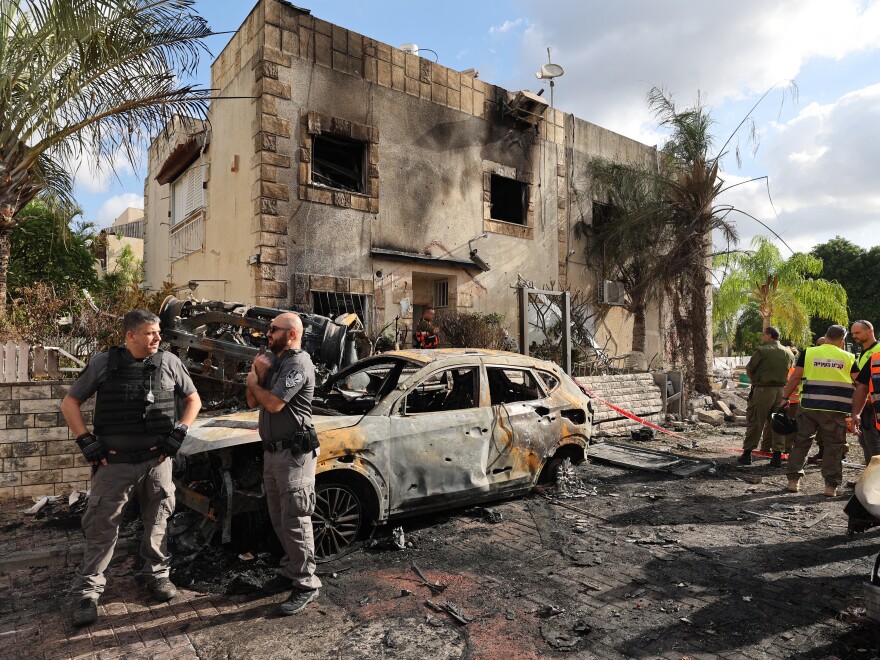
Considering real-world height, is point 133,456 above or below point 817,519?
above

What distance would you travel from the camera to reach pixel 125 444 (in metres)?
3.50

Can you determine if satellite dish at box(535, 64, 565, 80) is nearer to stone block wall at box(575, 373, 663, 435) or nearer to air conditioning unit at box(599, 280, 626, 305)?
air conditioning unit at box(599, 280, 626, 305)

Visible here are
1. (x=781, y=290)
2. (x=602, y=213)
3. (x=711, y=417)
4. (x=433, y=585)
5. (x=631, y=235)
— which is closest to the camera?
(x=433, y=585)

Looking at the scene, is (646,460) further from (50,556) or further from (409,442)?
(50,556)

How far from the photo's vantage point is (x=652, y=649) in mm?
3123

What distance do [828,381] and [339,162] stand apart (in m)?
9.02

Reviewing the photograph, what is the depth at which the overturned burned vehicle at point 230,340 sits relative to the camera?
246 inches

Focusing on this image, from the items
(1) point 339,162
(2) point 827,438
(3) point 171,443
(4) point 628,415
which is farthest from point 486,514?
(1) point 339,162

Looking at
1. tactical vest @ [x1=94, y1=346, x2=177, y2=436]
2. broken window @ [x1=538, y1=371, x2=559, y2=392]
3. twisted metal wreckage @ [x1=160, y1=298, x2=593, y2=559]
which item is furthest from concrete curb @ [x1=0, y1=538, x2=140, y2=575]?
broken window @ [x1=538, y1=371, x2=559, y2=392]

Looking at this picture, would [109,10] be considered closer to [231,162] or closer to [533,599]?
Result: [231,162]

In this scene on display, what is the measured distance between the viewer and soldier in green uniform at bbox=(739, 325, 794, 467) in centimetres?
796

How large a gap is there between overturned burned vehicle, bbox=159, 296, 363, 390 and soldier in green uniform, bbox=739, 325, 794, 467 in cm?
576

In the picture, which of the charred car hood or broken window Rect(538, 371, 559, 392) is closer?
the charred car hood

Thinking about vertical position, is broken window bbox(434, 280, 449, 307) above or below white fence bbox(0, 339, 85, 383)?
above
